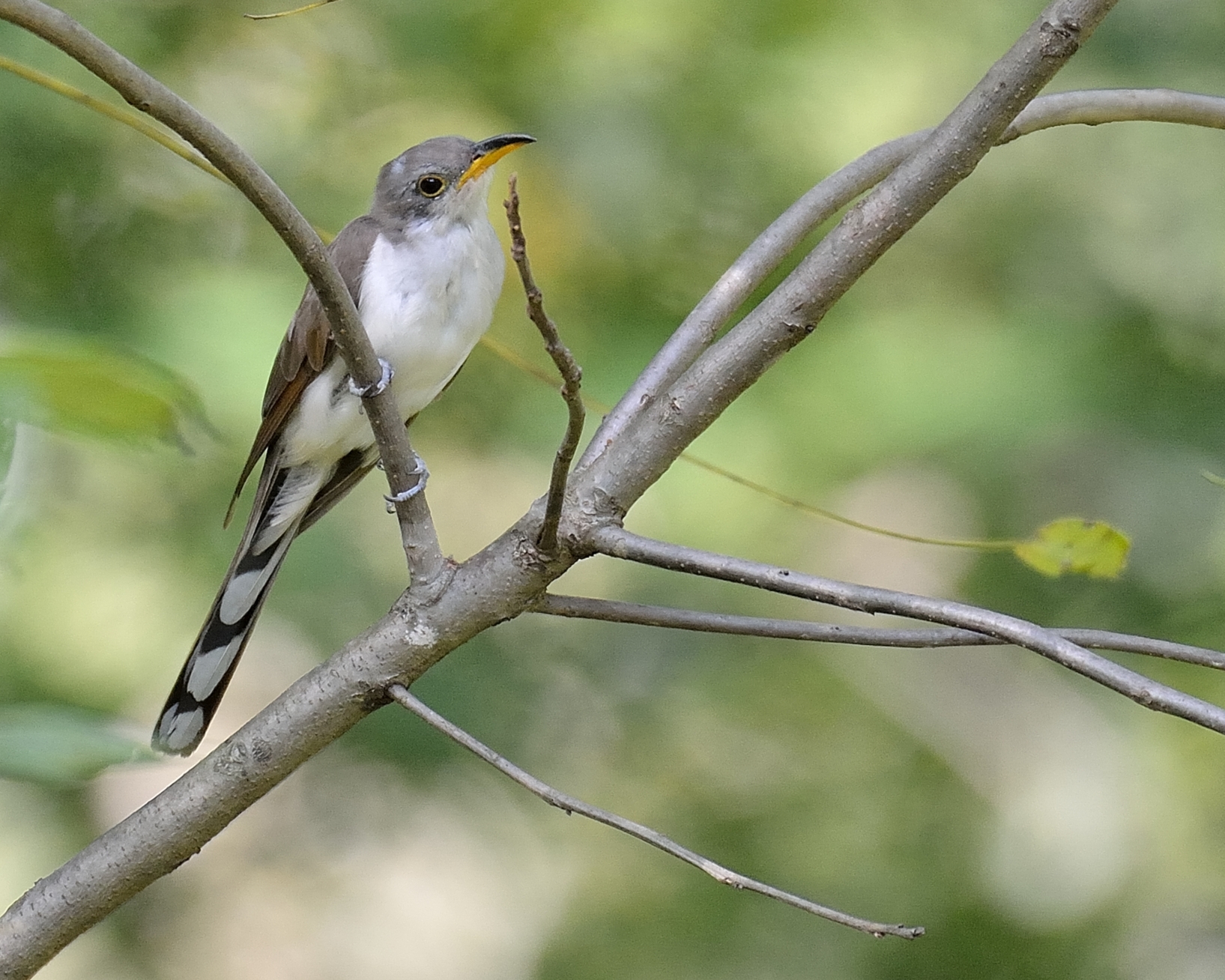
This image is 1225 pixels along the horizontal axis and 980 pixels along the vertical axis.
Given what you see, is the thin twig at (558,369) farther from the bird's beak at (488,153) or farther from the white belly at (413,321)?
the bird's beak at (488,153)

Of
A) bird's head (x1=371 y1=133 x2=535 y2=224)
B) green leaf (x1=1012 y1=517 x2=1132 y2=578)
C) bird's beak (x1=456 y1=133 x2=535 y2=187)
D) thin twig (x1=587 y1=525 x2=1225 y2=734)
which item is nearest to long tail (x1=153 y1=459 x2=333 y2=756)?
bird's head (x1=371 y1=133 x2=535 y2=224)

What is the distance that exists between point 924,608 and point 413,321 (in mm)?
1934

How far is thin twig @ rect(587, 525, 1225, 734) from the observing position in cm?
127

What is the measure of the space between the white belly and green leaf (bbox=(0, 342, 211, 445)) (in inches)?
69.9

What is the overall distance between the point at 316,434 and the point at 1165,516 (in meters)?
2.40

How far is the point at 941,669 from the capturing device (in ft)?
15.1

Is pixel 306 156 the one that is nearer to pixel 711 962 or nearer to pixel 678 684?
pixel 678 684

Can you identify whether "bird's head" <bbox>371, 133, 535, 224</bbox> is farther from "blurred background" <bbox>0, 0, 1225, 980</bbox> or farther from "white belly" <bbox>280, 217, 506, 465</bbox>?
"blurred background" <bbox>0, 0, 1225, 980</bbox>

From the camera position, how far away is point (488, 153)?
10.5 ft

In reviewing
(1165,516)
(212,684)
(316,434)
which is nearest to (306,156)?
(316,434)

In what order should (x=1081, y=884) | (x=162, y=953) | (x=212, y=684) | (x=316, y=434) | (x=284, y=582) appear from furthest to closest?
(x=162, y=953)
(x=1081, y=884)
(x=284, y=582)
(x=316, y=434)
(x=212, y=684)

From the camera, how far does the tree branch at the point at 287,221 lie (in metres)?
1.26

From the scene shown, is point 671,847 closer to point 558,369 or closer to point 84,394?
point 558,369

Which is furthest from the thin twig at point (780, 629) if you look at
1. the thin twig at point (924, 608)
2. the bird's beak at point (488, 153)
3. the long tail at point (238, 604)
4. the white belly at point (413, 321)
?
the bird's beak at point (488, 153)
